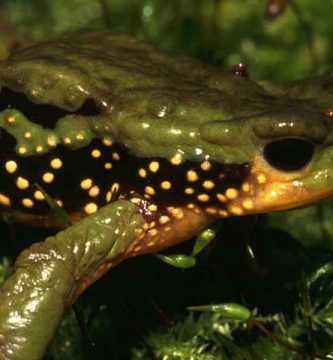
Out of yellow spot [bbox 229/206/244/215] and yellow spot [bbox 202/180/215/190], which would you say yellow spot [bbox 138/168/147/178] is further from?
yellow spot [bbox 229/206/244/215]

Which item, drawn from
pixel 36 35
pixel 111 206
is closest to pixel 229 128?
pixel 111 206

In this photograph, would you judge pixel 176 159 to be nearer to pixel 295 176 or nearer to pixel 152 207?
pixel 152 207

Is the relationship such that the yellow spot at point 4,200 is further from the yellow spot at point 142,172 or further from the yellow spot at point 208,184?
the yellow spot at point 208,184

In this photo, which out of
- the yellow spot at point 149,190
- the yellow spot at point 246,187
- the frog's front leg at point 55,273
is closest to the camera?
the frog's front leg at point 55,273

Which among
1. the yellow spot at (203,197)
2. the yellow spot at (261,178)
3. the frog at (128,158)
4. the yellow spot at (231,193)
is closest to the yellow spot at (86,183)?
the frog at (128,158)

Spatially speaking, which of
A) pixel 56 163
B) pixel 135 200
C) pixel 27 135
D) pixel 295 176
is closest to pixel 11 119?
pixel 27 135

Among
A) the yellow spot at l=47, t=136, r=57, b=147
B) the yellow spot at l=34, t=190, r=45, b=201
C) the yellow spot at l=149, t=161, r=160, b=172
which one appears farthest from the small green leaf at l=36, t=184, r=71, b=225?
the yellow spot at l=149, t=161, r=160, b=172
